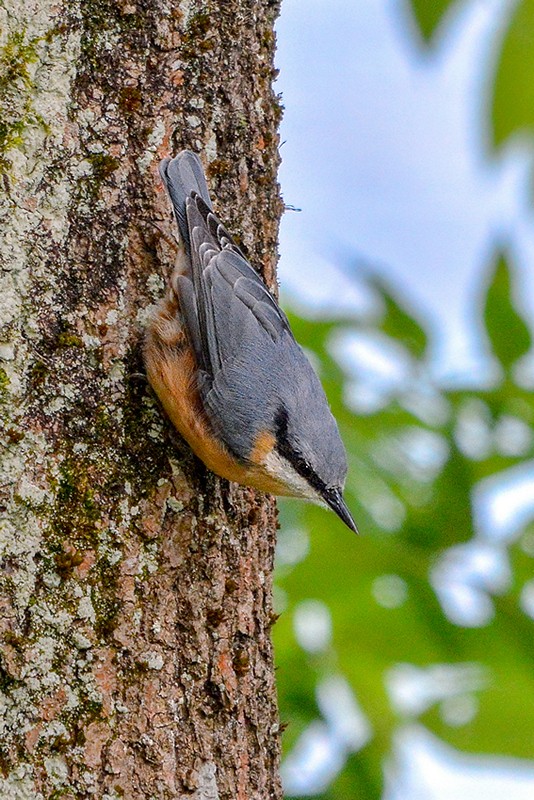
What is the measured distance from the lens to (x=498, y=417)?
→ 299cm

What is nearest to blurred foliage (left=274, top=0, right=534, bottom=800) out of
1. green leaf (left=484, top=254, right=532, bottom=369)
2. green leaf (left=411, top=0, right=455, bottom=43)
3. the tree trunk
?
green leaf (left=484, top=254, right=532, bottom=369)

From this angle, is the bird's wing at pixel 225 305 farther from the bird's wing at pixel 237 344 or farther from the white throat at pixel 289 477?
the white throat at pixel 289 477

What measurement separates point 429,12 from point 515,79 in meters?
0.26

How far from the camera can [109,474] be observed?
2.32 meters

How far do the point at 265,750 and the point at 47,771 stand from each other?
0.57 meters

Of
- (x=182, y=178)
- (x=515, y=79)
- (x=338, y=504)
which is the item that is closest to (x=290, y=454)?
(x=338, y=504)

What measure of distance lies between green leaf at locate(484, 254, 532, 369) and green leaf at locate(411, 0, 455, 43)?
0.81 metres

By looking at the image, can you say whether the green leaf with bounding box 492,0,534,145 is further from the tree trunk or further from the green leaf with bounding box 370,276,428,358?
the green leaf with bounding box 370,276,428,358

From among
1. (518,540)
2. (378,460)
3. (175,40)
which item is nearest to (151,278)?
(175,40)

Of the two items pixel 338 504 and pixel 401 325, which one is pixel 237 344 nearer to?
pixel 338 504

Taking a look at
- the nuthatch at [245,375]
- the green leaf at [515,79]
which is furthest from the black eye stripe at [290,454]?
the green leaf at [515,79]

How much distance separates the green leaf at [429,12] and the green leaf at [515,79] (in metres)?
0.19

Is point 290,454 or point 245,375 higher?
point 245,375

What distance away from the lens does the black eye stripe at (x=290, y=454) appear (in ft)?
9.15
